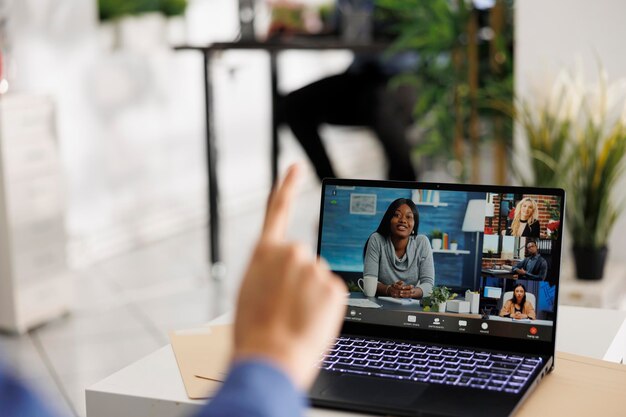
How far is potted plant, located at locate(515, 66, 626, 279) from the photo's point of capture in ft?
8.71

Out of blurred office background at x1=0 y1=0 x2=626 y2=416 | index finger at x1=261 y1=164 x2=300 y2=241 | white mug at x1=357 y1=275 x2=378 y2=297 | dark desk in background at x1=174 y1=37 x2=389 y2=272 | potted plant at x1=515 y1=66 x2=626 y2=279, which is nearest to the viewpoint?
index finger at x1=261 y1=164 x2=300 y2=241

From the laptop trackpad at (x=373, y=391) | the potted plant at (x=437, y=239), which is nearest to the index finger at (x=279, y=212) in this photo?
the laptop trackpad at (x=373, y=391)

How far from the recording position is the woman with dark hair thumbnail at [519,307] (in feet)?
4.04

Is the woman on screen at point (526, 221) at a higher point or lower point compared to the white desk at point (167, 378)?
higher

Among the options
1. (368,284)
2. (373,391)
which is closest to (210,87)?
(368,284)

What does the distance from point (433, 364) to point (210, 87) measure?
103 inches

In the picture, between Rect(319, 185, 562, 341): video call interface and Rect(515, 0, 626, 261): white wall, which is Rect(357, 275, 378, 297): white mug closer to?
Rect(319, 185, 562, 341): video call interface

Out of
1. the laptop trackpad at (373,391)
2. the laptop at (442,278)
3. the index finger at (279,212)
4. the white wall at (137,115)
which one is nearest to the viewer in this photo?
the index finger at (279,212)

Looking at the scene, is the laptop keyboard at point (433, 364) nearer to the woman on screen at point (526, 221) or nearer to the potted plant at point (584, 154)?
the woman on screen at point (526, 221)

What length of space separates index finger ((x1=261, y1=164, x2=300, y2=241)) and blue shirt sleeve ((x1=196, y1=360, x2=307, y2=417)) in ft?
0.37

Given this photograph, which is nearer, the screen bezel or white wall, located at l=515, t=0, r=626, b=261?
the screen bezel

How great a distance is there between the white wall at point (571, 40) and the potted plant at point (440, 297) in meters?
1.63

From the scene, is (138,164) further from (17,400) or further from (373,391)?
(17,400)

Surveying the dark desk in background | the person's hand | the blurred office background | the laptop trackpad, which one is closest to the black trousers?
the dark desk in background
